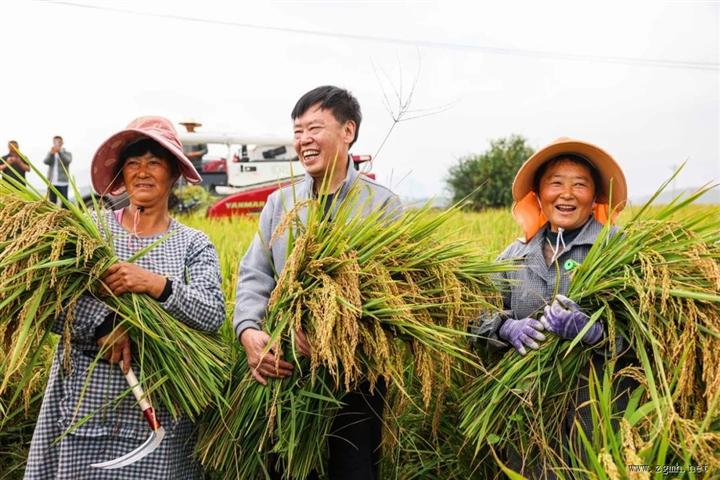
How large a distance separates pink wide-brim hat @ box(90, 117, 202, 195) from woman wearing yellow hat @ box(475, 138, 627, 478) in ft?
3.79

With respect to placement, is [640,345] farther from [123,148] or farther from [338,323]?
[123,148]

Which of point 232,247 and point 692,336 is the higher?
point 232,247

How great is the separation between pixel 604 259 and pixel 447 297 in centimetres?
47

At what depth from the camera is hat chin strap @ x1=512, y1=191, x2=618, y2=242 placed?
2068 millimetres

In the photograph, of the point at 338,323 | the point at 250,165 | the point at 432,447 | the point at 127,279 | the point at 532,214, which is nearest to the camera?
the point at 338,323

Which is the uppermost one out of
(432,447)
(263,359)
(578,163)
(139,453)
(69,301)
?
(578,163)

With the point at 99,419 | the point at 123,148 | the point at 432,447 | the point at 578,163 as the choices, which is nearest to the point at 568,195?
the point at 578,163

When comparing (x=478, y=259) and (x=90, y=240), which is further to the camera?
(x=478, y=259)

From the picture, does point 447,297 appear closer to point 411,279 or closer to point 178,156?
point 411,279

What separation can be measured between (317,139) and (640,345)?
1145mm

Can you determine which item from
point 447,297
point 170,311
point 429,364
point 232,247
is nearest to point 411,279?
point 447,297

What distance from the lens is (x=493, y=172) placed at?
13.8 metres

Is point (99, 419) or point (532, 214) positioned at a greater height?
Result: point (532, 214)

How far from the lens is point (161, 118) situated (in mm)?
1998
